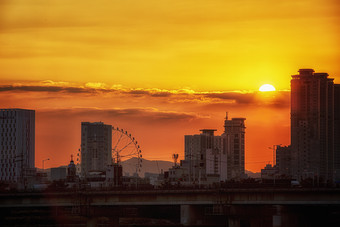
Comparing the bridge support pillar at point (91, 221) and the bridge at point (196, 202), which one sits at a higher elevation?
the bridge at point (196, 202)

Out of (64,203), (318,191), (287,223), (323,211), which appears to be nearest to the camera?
(318,191)

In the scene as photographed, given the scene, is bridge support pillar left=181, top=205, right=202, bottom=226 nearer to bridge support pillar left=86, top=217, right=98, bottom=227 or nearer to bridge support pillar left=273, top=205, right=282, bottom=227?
bridge support pillar left=273, top=205, right=282, bottom=227

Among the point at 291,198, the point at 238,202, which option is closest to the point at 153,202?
the point at 238,202

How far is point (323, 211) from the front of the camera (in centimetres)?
19175

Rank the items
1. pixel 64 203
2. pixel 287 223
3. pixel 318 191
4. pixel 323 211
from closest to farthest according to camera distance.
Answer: pixel 318 191, pixel 287 223, pixel 64 203, pixel 323 211

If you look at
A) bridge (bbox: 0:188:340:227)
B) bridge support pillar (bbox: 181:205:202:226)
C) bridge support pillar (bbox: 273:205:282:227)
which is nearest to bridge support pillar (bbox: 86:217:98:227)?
bridge (bbox: 0:188:340:227)

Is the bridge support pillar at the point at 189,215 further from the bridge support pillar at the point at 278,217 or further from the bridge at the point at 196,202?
the bridge support pillar at the point at 278,217

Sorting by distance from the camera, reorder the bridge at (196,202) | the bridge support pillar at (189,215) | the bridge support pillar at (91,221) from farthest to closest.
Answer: the bridge support pillar at (91,221)
the bridge support pillar at (189,215)
the bridge at (196,202)

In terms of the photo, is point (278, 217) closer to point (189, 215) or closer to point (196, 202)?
point (196, 202)

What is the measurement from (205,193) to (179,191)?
5.72m

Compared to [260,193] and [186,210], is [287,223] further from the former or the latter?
[186,210]

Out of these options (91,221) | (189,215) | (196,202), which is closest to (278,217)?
(196,202)

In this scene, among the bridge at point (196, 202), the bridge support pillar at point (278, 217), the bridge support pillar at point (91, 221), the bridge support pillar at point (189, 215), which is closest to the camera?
the bridge at point (196, 202)

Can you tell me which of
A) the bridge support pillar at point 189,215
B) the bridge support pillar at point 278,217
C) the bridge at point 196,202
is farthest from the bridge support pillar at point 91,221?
the bridge support pillar at point 278,217
